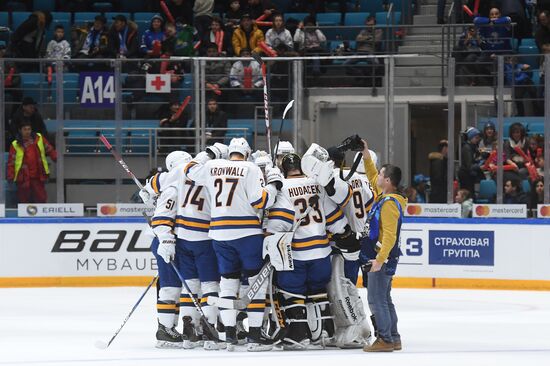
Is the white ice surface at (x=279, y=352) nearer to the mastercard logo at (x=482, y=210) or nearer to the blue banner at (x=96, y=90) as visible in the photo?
the mastercard logo at (x=482, y=210)

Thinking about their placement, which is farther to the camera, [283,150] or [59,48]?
[59,48]

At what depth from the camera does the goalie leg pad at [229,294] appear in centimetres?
942

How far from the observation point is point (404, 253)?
14.5 metres

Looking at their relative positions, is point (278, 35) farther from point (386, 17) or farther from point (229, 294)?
point (229, 294)

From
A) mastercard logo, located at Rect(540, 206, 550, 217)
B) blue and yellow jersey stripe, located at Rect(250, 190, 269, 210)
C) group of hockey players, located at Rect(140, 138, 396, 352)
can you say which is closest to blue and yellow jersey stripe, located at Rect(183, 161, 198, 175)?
group of hockey players, located at Rect(140, 138, 396, 352)

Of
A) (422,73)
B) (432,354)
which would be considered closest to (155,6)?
(422,73)

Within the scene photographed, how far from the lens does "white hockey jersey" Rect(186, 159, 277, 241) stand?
939 centimetres

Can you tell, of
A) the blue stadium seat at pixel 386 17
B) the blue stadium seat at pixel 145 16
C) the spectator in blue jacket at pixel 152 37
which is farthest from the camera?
the blue stadium seat at pixel 145 16

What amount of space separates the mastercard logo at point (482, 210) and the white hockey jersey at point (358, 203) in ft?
15.1

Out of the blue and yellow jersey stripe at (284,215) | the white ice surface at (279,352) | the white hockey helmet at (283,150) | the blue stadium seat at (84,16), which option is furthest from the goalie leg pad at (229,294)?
the blue stadium seat at (84,16)

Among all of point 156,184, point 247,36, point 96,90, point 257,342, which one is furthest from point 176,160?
point 247,36

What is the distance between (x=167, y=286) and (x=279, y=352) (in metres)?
1.02

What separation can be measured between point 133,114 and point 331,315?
18.3 ft

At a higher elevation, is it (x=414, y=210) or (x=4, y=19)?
(x=4, y=19)
